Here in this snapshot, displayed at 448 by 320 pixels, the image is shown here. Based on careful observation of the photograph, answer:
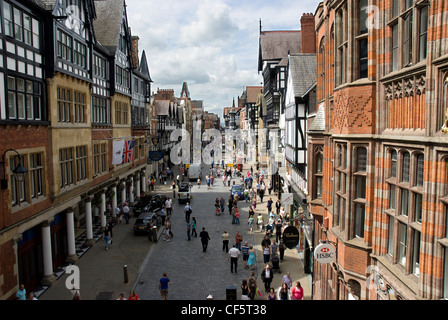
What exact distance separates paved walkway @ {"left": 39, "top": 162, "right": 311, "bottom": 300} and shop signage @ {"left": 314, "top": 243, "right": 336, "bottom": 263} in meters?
6.01

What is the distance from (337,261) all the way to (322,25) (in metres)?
8.79

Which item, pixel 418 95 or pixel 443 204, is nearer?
pixel 443 204

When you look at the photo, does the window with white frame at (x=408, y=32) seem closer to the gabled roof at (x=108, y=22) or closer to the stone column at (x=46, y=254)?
the stone column at (x=46, y=254)

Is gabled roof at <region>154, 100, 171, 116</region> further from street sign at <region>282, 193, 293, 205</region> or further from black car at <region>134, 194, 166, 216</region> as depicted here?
street sign at <region>282, 193, 293, 205</region>

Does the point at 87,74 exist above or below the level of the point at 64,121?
above

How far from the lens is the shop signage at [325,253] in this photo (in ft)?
32.7

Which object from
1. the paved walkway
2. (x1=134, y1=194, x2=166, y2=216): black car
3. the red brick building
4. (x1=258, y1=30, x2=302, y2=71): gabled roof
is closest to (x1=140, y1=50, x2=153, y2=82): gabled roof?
(x1=258, y1=30, x2=302, y2=71): gabled roof

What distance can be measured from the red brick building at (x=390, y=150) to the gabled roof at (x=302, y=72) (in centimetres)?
1113

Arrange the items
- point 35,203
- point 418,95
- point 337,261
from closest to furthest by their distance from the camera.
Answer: point 418,95
point 337,261
point 35,203

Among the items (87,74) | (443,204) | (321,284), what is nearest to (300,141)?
(321,284)

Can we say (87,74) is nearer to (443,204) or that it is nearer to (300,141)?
(300,141)

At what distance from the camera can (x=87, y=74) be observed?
72.9 ft

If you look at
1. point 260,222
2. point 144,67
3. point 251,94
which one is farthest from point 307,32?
point 251,94

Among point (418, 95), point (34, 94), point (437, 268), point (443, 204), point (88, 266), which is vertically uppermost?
point (34, 94)
